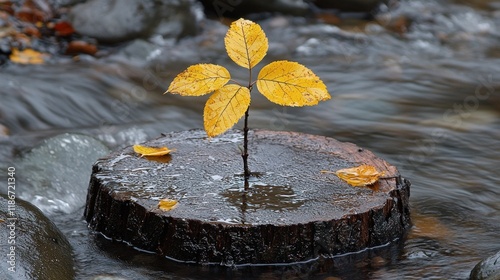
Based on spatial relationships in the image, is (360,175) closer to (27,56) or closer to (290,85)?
(290,85)

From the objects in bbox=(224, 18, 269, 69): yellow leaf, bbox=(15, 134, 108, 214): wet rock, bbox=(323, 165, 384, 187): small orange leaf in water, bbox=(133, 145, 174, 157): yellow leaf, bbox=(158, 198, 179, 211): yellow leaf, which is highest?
bbox=(224, 18, 269, 69): yellow leaf

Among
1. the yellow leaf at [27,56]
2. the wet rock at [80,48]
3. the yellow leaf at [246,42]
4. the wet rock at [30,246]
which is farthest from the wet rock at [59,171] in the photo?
the wet rock at [80,48]

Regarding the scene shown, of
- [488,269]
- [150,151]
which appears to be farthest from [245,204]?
[488,269]

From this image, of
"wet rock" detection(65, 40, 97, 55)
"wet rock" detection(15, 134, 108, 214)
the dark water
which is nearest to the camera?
the dark water

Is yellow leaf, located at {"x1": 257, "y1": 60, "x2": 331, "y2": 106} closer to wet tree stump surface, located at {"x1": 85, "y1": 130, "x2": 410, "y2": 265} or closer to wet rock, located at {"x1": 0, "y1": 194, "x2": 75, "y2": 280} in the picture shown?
wet tree stump surface, located at {"x1": 85, "y1": 130, "x2": 410, "y2": 265}

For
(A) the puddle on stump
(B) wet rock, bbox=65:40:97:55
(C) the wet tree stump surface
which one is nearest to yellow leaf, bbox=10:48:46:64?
(B) wet rock, bbox=65:40:97:55

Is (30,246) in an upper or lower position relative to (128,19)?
lower
